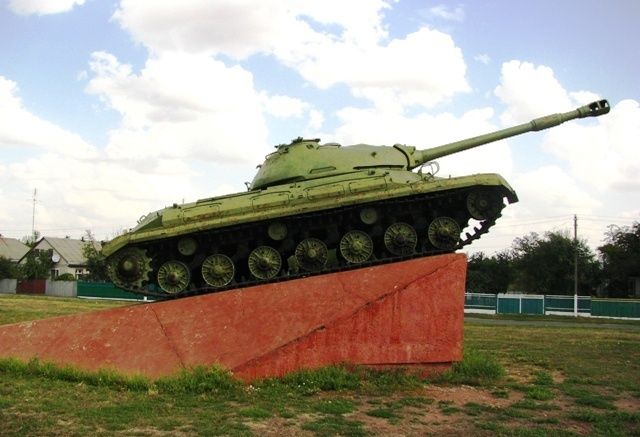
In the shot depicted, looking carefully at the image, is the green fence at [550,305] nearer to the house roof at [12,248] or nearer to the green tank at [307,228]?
the green tank at [307,228]

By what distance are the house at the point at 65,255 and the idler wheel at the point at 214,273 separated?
63.8 metres

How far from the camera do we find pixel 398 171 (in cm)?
1412

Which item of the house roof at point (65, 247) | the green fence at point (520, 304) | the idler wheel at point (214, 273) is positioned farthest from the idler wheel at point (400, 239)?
the house roof at point (65, 247)

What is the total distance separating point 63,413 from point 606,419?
7.01 meters

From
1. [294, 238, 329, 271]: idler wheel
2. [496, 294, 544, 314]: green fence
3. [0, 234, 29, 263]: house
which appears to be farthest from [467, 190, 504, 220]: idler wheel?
[0, 234, 29, 263]: house

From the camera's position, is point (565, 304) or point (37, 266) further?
point (37, 266)

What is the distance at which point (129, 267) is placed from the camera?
13555 mm

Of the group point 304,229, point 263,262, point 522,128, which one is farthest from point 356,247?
point 522,128

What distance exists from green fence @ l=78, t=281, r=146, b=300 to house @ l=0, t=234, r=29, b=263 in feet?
115

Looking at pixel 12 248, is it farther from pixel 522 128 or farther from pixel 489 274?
pixel 522 128

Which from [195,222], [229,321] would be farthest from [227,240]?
[229,321]

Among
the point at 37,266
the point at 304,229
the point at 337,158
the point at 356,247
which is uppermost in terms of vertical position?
the point at 337,158

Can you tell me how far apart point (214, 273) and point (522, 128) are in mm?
8042

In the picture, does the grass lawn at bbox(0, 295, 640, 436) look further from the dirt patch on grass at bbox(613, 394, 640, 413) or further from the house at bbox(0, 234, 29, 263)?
the house at bbox(0, 234, 29, 263)
